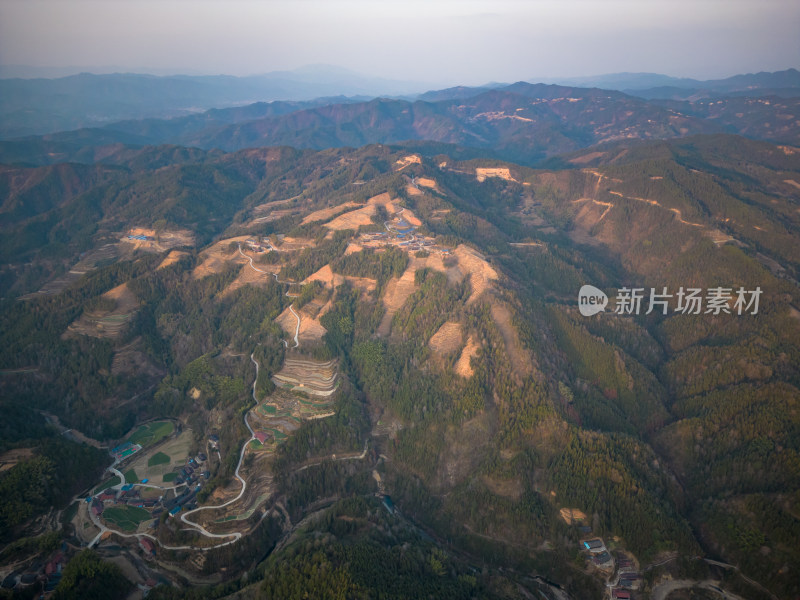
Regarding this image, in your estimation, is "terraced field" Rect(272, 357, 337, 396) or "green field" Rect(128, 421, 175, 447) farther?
"terraced field" Rect(272, 357, 337, 396)

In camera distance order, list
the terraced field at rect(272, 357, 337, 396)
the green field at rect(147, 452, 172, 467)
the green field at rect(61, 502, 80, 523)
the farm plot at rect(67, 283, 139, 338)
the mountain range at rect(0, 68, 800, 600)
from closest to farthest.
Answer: the mountain range at rect(0, 68, 800, 600) < the green field at rect(61, 502, 80, 523) < the green field at rect(147, 452, 172, 467) < the terraced field at rect(272, 357, 337, 396) < the farm plot at rect(67, 283, 139, 338)

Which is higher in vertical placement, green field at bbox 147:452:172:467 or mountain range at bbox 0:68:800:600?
mountain range at bbox 0:68:800:600

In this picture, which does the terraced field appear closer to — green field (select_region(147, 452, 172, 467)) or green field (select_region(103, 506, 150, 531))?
green field (select_region(147, 452, 172, 467))

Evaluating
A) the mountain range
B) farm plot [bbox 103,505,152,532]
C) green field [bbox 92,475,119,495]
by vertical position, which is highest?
the mountain range

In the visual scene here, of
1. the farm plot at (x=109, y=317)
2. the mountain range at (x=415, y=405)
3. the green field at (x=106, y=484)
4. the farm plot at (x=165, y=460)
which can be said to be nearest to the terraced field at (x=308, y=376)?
the mountain range at (x=415, y=405)

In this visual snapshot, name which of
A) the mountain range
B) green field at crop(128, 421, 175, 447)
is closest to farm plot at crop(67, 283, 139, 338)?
the mountain range

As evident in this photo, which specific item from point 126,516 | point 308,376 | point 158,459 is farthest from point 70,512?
point 308,376
